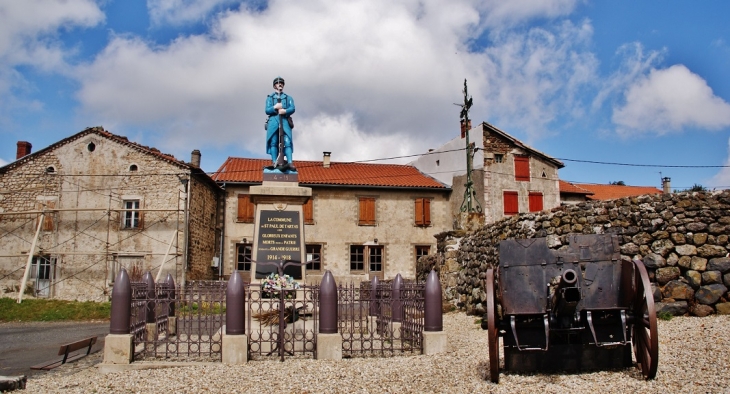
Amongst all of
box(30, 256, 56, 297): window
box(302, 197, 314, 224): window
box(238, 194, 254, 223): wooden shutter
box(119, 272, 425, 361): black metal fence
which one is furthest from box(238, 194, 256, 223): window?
box(119, 272, 425, 361): black metal fence

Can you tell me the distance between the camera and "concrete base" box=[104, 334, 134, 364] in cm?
734

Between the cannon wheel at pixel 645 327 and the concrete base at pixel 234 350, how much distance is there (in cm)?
481

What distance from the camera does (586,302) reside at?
19.4 ft

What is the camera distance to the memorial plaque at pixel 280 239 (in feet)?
33.0

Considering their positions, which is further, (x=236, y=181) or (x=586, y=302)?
(x=236, y=181)

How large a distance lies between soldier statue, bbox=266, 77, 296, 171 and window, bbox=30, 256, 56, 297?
16527 mm

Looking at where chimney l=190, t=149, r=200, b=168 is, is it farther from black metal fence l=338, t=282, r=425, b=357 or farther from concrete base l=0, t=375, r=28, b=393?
concrete base l=0, t=375, r=28, b=393

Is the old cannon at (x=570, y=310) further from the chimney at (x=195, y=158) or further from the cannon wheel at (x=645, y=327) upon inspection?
the chimney at (x=195, y=158)

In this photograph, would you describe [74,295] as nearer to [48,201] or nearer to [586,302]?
[48,201]

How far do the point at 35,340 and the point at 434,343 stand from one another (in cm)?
986

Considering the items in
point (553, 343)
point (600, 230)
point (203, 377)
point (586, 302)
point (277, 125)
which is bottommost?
point (203, 377)

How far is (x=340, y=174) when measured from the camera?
2984 cm

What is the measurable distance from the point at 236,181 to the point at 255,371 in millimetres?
21056

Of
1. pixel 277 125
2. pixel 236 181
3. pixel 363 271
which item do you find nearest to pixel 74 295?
pixel 236 181
